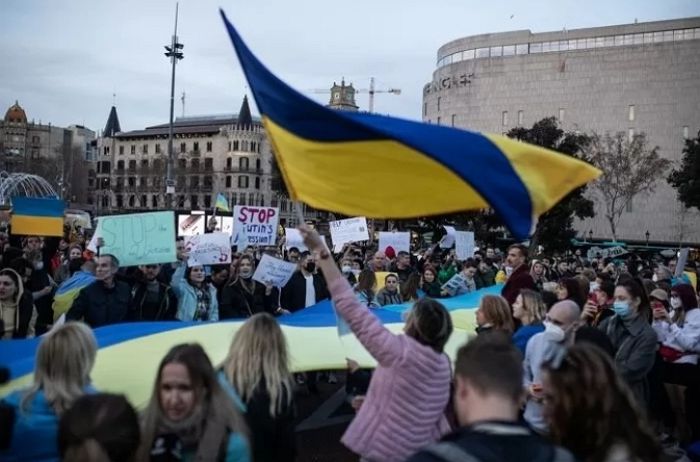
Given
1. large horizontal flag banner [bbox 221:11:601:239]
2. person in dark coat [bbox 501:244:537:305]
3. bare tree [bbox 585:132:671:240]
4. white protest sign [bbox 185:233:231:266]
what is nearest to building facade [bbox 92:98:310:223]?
bare tree [bbox 585:132:671:240]

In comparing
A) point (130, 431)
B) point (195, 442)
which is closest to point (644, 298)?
point (195, 442)

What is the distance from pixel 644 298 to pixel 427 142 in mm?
3725

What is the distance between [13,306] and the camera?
6883mm

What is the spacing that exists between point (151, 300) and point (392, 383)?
16.1ft

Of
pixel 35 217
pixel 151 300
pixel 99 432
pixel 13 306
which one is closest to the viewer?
pixel 99 432

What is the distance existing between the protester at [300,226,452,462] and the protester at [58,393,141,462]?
1569 millimetres

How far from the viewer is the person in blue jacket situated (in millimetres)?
3537

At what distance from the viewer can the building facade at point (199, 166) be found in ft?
372

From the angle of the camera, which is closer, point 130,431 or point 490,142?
point 130,431

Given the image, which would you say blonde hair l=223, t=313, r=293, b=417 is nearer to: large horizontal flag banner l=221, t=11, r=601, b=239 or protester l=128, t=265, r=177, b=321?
large horizontal flag banner l=221, t=11, r=601, b=239

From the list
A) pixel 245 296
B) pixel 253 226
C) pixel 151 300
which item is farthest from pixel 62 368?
pixel 253 226

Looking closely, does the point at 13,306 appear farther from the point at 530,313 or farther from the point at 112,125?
the point at 112,125

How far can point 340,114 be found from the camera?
4.08 meters

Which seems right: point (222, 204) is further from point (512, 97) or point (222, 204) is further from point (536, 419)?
point (512, 97)
